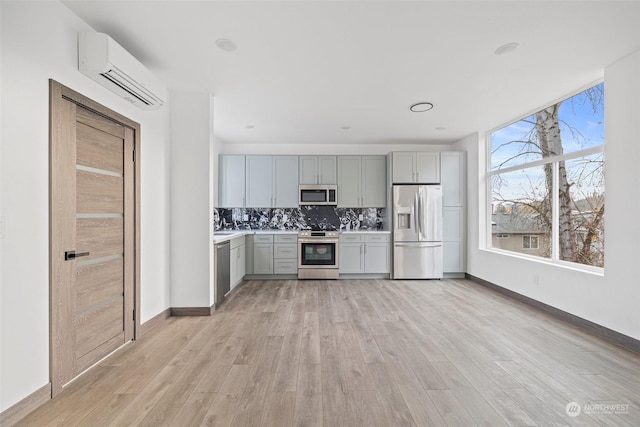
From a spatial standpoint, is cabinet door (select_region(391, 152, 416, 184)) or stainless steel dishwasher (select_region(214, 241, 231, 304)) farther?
cabinet door (select_region(391, 152, 416, 184))

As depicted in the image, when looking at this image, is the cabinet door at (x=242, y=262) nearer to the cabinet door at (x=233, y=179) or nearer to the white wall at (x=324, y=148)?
the cabinet door at (x=233, y=179)

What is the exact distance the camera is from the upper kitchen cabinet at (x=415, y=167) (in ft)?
18.4

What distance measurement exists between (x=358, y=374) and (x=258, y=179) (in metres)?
4.27

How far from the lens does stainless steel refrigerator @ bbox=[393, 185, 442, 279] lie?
5.53 m

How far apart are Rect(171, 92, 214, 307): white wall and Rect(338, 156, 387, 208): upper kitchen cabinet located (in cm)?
288

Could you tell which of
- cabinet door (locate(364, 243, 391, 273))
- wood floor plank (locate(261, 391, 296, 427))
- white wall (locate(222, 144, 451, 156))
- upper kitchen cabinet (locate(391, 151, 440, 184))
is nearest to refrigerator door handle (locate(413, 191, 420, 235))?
upper kitchen cabinet (locate(391, 151, 440, 184))

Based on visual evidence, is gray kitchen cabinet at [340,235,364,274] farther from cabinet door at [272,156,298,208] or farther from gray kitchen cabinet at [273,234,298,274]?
cabinet door at [272,156,298,208]

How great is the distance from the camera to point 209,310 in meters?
3.59

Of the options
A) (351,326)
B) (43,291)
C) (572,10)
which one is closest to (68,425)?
(43,291)

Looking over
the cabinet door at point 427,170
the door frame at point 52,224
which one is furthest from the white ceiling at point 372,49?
the cabinet door at point 427,170

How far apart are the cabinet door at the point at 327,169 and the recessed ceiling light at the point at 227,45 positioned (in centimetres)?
337

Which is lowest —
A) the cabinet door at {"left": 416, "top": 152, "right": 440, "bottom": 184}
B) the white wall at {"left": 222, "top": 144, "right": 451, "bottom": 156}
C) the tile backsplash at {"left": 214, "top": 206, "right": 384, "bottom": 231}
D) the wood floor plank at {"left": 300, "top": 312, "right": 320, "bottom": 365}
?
the wood floor plank at {"left": 300, "top": 312, "right": 320, "bottom": 365}

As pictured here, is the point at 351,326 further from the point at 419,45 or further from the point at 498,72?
the point at 498,72

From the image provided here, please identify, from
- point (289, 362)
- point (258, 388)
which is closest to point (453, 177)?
point (289, 362)
